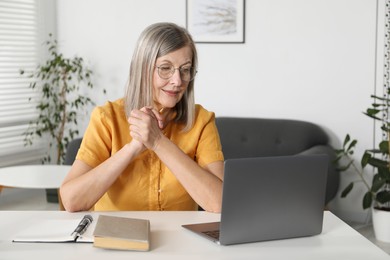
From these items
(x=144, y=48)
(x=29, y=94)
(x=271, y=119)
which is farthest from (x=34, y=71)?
(x=144, y=48)

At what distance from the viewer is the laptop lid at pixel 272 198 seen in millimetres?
1927

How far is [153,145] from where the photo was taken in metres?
2.39

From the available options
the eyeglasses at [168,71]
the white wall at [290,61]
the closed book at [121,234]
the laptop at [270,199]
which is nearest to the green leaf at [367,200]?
the white wall at [290,61]

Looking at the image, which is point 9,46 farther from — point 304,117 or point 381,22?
point 381,22

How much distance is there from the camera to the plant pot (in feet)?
14.9

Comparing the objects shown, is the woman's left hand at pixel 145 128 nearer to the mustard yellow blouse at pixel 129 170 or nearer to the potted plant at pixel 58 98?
the mustard yellow blouse at pixel 129 170

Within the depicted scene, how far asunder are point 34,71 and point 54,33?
1.47ft

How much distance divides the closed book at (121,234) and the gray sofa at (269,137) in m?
3.02

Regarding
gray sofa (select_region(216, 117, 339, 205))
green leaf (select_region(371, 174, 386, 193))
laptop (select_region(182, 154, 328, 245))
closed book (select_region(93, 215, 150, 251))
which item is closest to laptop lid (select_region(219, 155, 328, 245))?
laptop (select_region(182, 154, 328, 245))

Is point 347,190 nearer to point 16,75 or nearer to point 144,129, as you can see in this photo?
point 144,129

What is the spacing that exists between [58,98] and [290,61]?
2.27 m

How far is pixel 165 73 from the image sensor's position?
8.13ft

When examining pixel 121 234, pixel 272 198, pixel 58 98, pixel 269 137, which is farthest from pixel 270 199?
pixel 58 98

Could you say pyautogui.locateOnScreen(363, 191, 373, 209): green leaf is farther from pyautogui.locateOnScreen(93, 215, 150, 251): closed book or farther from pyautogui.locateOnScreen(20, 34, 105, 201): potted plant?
pyautogui.locateOnScreen(93, 215, 150, 251): closed book
